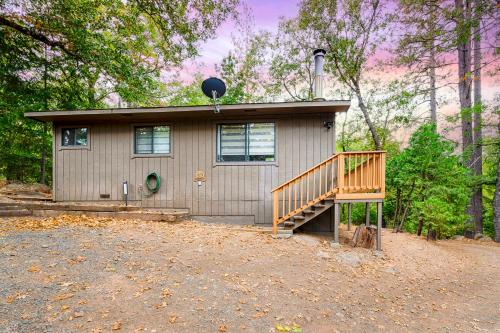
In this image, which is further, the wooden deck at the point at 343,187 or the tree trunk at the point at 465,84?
the tree trunk at the point at 465,84

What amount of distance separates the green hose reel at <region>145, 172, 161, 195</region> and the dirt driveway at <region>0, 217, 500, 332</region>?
1729 millimetres

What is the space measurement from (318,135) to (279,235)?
9.87 feet

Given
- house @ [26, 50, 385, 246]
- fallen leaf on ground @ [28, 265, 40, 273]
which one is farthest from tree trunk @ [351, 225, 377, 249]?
fallen leaf on ground @ [28, 265, 40, 273]

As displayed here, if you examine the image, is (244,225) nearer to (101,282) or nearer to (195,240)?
(195,240)

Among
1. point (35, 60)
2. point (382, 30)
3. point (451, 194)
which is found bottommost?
point (451, 194)

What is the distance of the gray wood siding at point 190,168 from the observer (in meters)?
7.26

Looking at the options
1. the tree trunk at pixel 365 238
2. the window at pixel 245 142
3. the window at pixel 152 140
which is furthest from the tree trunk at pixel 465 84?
the window at pixel 152 140

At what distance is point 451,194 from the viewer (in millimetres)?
8898

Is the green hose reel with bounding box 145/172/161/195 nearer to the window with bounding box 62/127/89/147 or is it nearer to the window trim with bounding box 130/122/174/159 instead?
the window trim with bounding box 130/122/174/159

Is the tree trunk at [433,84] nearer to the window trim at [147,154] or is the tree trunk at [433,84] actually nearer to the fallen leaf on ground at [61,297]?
the window trim at [147,154]

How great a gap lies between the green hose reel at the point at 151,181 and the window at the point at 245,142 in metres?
1.95

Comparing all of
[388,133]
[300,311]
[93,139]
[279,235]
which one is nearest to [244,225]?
[279,235]

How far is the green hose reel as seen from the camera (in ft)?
25.3

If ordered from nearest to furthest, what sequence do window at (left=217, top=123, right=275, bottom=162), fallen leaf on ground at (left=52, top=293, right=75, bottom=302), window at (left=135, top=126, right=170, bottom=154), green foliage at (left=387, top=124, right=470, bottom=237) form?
fallen leaf on ground at (left=52, top=293, right=75, bottom=302) → window at (left=217, top=123, right=275, bottom=162) → window at (left=135, top=126, right=170, bottom=154) → green foliage at (left=387, top=124, right=470, bottom=237)
